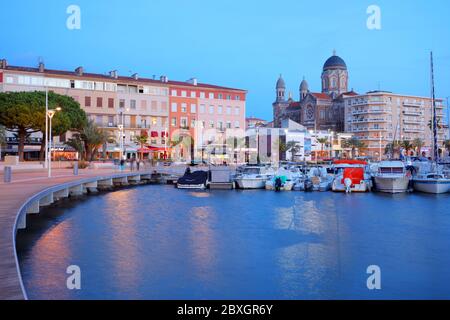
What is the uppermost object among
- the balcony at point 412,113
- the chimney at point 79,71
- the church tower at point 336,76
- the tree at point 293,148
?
the church tower at point 336,76

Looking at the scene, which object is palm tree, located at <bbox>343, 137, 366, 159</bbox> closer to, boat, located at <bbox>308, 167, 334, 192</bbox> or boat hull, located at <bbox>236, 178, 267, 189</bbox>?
boat, located at <bbox>308, 167, 334, 192</bbox>

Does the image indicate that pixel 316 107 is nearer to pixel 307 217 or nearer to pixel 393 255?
pixel 307 217

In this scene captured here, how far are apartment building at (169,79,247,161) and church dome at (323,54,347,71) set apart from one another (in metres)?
56.7

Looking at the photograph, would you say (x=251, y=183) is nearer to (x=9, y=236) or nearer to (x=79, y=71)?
(x=9, y=236)

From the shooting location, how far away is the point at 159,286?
1295 cm

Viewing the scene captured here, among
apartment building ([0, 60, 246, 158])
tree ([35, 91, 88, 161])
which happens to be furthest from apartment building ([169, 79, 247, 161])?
tree ([35, 91, 88, 161])

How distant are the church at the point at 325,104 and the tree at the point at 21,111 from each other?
258 ft

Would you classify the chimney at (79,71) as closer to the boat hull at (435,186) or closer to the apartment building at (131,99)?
the apartment building at (131,99)

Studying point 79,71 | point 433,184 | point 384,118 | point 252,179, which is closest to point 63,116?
point 79,71

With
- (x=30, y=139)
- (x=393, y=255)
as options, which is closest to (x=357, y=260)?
(x=393, y=255)

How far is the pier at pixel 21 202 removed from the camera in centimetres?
932

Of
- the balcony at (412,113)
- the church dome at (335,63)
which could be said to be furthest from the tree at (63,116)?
the church dome at (335,63)
